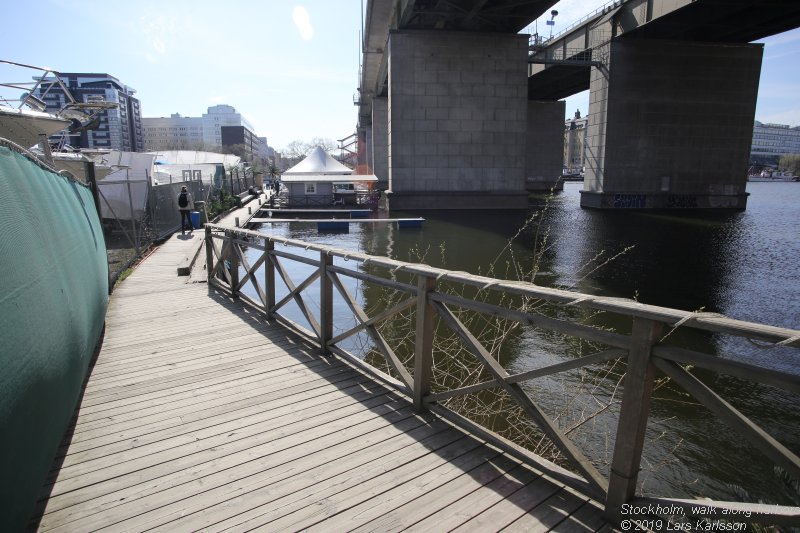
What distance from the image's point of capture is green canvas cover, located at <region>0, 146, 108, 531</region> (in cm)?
213

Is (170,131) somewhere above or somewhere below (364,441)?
above

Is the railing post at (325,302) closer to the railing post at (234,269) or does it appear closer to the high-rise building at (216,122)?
the railing post at (234,269)

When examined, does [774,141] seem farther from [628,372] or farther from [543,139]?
[628,372]

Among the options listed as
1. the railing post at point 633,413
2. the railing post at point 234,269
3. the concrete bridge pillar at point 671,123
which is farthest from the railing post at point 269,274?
the concrete bridge pillar at point 671,123

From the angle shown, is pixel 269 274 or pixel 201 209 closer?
pixel 269 274

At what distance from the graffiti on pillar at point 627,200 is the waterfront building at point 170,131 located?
14883cm

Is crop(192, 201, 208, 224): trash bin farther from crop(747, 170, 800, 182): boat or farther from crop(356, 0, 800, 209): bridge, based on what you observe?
crop(747, 170, 800, 182): boat

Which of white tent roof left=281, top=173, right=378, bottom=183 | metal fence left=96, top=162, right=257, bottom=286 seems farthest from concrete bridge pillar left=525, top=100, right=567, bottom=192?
metal fence left=96, top=162, right=257, bottom=286

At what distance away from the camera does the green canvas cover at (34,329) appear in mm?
2129

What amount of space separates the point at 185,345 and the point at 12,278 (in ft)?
10.6

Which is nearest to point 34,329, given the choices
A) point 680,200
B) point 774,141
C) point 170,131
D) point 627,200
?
point 627,200

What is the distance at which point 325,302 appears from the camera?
4.96m

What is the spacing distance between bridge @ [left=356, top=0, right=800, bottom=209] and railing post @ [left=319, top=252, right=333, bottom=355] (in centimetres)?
2749

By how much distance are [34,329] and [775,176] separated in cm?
16598
